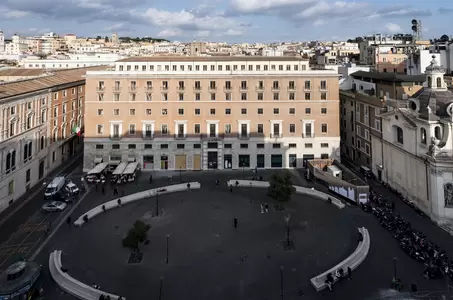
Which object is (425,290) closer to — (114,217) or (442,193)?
(442,193)

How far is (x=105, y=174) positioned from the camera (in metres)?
53.7

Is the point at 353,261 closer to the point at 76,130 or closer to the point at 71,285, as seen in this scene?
the point at 71,285

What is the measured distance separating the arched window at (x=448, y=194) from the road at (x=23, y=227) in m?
38.4

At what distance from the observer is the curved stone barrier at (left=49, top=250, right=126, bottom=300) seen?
78.8 feet

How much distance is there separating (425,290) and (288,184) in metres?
17.6

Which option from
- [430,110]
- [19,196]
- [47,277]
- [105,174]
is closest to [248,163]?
[105,174]

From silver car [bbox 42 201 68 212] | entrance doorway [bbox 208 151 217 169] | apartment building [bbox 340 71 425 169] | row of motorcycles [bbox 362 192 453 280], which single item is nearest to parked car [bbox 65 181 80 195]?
silver car [bbox 42 201 68 212]

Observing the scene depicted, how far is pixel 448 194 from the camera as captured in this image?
36.0 m

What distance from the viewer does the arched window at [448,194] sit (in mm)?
35875

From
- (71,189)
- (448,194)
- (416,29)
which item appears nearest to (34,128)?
(71,189)

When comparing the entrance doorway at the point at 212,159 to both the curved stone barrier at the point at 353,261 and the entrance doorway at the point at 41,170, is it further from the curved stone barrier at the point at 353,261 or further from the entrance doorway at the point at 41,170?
the curved stone barrier at the point at 353,261

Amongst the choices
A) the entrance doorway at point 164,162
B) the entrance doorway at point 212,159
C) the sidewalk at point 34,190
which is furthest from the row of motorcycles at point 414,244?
the sidewalk at point 34,190

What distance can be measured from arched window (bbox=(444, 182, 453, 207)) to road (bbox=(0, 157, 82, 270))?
38411mm

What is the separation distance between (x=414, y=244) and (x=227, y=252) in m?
15.6
